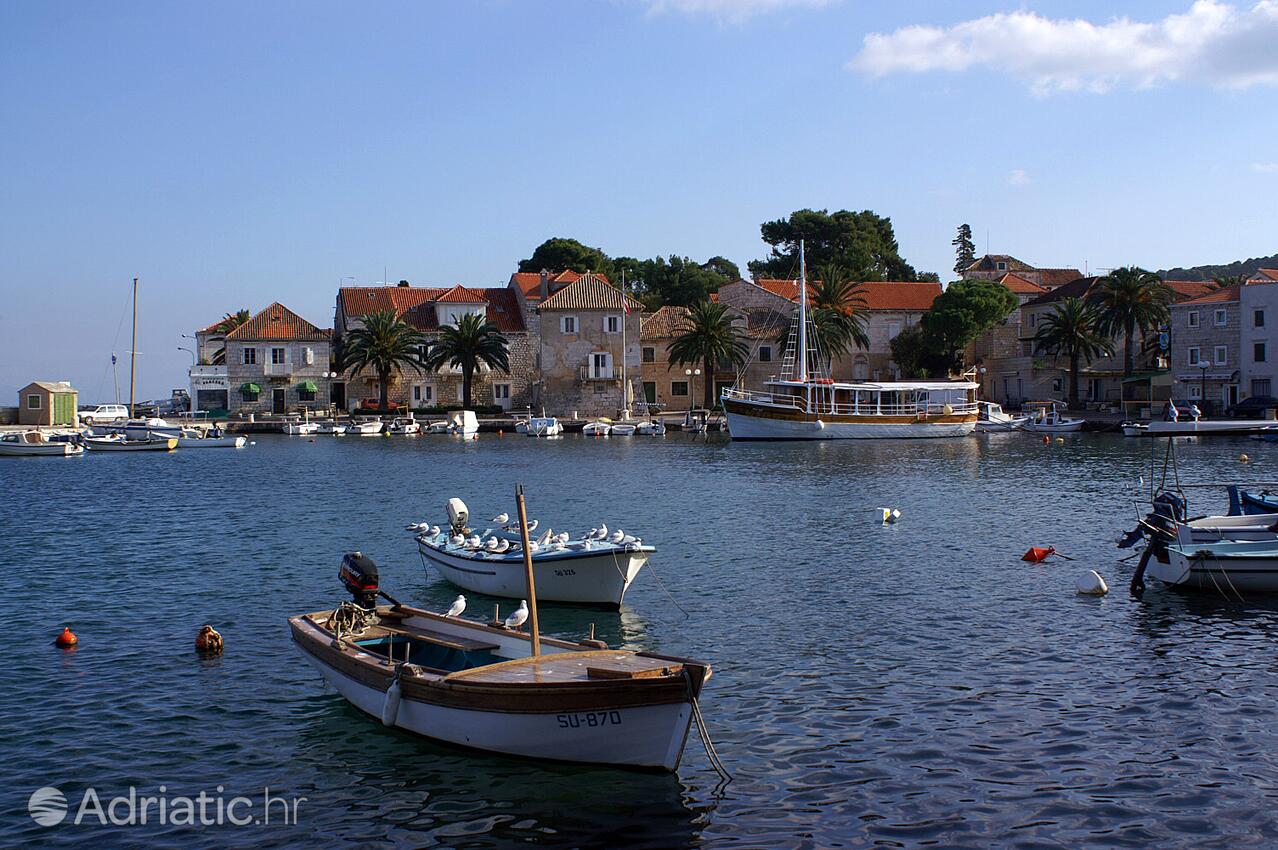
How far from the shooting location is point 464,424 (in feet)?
276

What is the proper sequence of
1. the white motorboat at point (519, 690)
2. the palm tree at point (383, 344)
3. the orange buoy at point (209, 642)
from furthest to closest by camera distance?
the palm tree at point (383, 344) < the orange buoy at point (209, 642) < the white motorboat at point (519, 690)

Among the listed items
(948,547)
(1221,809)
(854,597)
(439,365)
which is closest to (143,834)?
(1221,809)

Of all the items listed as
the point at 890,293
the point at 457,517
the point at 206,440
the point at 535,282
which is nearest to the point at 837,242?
the point at 890,293

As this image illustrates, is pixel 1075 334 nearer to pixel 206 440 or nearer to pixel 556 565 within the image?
pixel 206 440

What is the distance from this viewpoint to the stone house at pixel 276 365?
9269 centimetres

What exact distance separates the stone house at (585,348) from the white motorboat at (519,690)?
78495mm

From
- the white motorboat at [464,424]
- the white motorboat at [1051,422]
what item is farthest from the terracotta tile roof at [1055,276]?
the white motorboat at [464,424]

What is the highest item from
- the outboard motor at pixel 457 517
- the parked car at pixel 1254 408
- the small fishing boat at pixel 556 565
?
the parked car at pixel 1254 408

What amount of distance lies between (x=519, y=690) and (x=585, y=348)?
83.2 meters

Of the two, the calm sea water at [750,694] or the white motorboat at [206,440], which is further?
the white motorboat at [206,440]

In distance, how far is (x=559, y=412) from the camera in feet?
312

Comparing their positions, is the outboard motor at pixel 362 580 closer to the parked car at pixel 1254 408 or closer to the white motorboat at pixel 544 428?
the white motorboat at pixel 544 428

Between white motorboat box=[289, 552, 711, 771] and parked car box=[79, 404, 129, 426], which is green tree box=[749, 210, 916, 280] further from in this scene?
white motorboat box=[289, 552, 711, 771]

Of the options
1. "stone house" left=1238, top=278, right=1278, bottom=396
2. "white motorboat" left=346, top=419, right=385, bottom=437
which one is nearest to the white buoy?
"stone house" left=1238, top=278, right=1278, bottom=396
